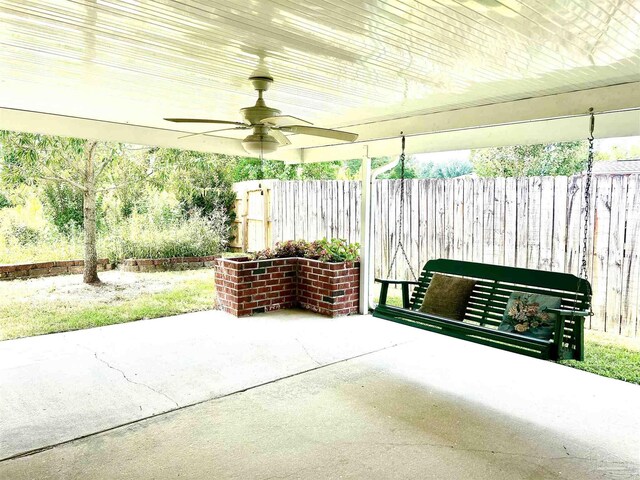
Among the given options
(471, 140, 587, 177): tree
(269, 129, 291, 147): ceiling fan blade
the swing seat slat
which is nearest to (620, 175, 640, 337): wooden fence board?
the swing seat slat

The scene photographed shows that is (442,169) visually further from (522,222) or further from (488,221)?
(522,222)

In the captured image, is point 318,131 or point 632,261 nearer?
point 318,131

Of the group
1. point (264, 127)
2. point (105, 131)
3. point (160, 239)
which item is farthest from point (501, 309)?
point (160, 239)

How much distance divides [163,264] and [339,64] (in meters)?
6.57

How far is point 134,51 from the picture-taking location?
2744 millimetres

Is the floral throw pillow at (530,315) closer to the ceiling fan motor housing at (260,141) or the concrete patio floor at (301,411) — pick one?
the concrete patio floor at (301,411)

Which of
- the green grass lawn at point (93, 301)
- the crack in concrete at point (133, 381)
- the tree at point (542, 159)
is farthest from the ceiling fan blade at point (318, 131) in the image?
the tree at point (542, 159)

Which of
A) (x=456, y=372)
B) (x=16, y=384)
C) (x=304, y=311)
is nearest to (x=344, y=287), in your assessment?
(x=304, y=311)

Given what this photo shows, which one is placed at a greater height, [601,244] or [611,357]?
[601,244]

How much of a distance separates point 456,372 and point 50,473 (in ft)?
9.87

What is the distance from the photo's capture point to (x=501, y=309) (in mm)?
3818

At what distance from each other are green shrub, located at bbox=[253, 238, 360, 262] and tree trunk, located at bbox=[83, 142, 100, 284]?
2863 mm

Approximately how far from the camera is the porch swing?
3.04 m

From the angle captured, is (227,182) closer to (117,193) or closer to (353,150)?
(117,193)
